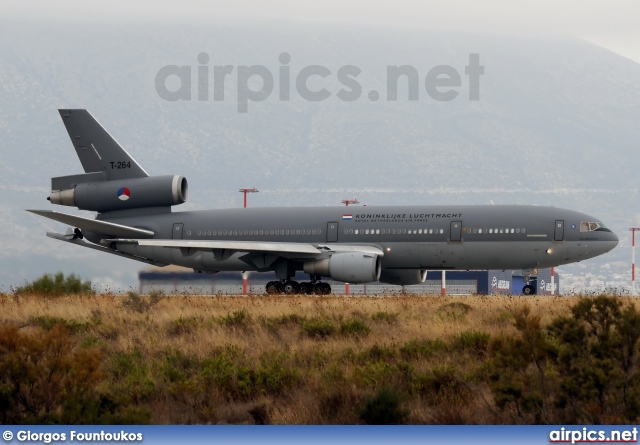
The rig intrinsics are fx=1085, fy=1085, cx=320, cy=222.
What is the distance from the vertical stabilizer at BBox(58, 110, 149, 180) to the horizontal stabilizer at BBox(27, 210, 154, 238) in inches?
98.4

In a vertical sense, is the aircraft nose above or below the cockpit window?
below

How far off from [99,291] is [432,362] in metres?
28.5

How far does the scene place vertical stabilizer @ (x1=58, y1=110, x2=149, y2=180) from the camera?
46125 millimetres

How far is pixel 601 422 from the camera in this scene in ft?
51.7

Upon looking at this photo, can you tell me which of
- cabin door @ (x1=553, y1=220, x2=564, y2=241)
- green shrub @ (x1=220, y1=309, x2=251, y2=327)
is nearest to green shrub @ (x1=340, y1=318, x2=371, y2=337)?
green shrub @ (x1=220, y1=309, x2=251, y2=327)

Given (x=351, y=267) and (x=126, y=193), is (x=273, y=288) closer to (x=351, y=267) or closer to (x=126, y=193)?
(x=351, y=267)

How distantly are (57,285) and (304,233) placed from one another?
36.5 ft

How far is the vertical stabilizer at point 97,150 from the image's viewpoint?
46.1 metres

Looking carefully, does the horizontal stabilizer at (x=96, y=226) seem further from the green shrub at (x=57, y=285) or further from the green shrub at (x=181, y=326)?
the green shrub at (x=181, y=326)

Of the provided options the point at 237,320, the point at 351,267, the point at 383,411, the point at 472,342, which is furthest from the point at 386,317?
the point at 351,267

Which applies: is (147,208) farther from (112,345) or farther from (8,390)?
(8,390)

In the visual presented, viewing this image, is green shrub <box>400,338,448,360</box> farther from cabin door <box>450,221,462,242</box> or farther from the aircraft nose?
the aircraft nose

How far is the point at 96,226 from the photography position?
44.0 metres

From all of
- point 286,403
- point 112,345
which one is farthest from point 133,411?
point 112,345
